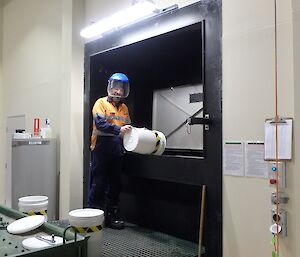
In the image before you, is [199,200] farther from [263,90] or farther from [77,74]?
[77,74]

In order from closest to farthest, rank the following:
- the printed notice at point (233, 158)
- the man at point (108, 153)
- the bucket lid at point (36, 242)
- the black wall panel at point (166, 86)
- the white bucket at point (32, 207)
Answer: the bucket lid at point (36, 242) → the printed notice at point (233, 158) → the black wall panel at point (166, 86) → the white bucket at point (32, 207) → the man at point (108, 153)

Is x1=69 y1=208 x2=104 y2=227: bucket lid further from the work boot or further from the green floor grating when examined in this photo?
the work boot

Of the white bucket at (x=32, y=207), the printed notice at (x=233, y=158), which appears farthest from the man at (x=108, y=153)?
the printed notice at (x=233, y=158)

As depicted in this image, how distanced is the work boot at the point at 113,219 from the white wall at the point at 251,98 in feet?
3.60

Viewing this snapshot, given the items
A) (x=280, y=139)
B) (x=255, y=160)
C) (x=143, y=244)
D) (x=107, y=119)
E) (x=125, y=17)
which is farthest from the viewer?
(x=107, y=119)

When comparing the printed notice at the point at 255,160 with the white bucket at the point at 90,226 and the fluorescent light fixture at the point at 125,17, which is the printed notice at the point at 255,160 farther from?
the fluorescent light fixture at the point at 125,17

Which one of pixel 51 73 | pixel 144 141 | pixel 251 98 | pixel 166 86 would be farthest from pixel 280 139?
pixel 51 73

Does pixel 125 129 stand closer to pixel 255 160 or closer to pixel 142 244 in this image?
pixel 142 244

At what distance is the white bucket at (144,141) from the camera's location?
2412 millimetres

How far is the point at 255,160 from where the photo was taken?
1891 mm

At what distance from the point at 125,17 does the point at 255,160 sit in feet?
5.18

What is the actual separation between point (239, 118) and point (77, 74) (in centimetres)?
211

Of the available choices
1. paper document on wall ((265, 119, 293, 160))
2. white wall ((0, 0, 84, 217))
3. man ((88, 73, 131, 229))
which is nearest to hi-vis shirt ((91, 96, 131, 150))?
man ((88, 73, 131, 229))

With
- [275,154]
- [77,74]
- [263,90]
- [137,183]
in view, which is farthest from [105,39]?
[275,154]
